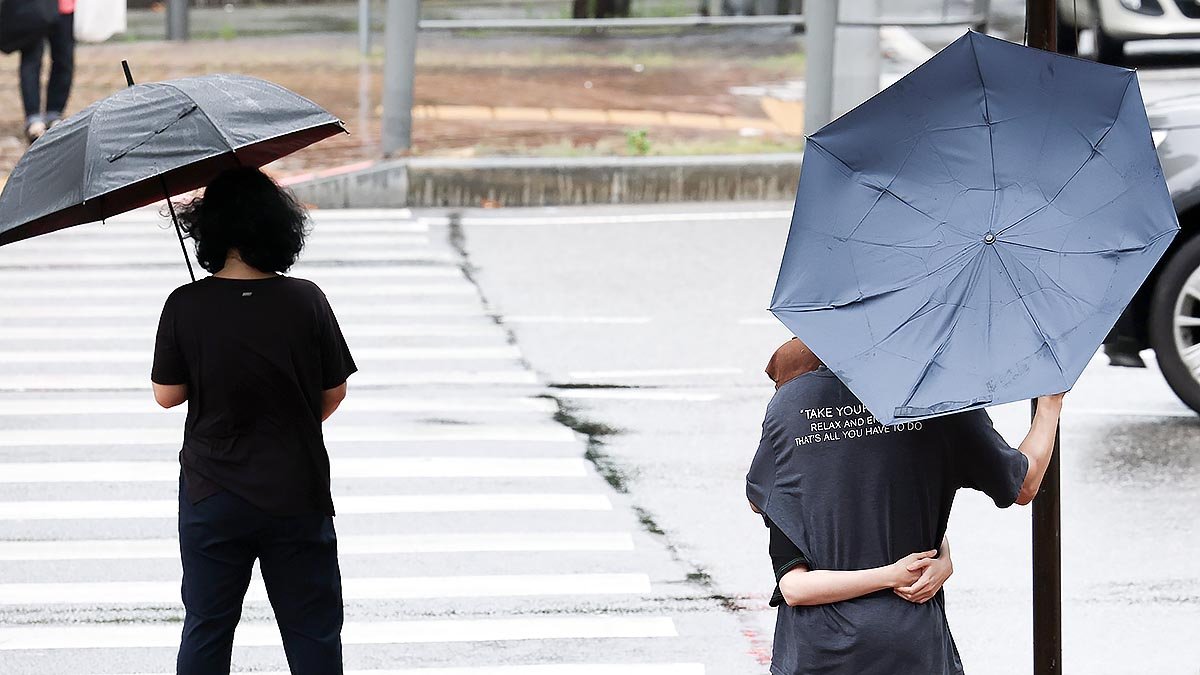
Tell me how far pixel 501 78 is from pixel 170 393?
15033 mm

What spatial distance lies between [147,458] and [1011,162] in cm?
555

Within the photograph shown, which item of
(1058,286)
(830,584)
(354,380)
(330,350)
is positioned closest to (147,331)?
(354,380)

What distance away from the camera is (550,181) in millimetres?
14531

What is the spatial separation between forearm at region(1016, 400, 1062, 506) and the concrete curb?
10.9m

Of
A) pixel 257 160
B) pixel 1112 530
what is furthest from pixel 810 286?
pixel 1112 530

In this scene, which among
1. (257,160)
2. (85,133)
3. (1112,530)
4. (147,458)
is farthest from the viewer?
(147,458)

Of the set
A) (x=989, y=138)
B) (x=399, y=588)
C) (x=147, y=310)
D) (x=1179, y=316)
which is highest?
(x=989, y=138)

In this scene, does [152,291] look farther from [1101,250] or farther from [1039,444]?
[1101,250]

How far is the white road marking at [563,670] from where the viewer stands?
581cm

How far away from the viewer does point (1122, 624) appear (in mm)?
6258

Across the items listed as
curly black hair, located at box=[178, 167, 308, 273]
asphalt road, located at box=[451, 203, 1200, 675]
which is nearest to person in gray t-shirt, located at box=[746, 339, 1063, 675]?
curly black hair, located at box=[178, 167, 308, 273]

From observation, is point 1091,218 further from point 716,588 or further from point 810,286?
point 716,588

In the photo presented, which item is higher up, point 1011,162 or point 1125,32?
point 1011,162

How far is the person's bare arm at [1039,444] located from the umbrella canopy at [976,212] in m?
0.30
